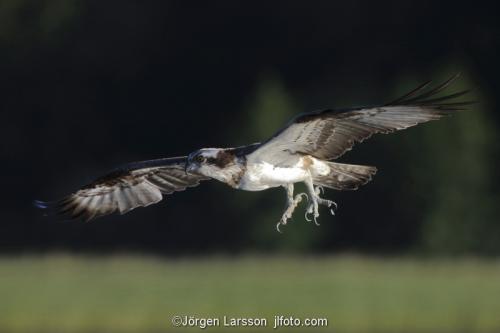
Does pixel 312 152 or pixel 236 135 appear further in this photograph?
pixel 236 135

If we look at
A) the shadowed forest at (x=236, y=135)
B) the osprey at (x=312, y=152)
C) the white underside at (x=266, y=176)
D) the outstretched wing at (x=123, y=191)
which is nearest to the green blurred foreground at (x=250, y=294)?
the shadowed forest at (x=236, y=135)

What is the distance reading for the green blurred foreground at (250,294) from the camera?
16.5m

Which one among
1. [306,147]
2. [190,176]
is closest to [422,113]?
[306,147]

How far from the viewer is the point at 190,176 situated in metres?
11.2

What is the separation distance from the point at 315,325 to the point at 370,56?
76.4ft

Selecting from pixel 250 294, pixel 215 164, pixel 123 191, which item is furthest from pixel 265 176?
pixel 250 294

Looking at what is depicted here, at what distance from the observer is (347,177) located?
10094 mm

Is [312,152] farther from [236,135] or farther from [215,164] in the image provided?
[236,135]

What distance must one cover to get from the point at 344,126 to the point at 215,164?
3.19 feet

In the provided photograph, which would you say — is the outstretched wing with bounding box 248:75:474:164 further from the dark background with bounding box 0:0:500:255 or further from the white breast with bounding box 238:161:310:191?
the dark background with bounding box 0:0:500:255

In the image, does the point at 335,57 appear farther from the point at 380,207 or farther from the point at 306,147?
the point at 306,147

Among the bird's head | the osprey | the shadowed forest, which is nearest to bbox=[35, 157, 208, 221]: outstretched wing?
the osprey

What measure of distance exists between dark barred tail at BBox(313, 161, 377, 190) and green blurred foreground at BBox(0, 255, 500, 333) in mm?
5949

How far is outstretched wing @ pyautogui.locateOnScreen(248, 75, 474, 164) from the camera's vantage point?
947cm
